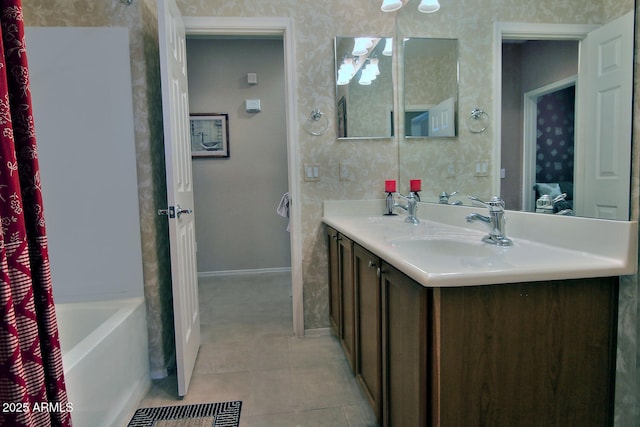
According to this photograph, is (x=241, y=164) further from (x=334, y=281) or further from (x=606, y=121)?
(x=606, y=121)

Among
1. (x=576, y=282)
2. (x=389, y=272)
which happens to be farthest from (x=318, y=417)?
(x=576, y=282)

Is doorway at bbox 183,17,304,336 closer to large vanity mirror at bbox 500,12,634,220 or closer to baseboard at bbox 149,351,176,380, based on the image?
baseboard at bbox 149,351,176,380

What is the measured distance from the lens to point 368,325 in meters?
1.50

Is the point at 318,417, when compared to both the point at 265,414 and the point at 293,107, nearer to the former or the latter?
the point at 265,414

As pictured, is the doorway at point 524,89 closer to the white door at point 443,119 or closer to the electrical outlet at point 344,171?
the white door at point 443,119

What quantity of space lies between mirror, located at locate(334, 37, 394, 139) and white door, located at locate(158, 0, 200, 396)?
38.6 inches

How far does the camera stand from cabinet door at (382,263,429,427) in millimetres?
912

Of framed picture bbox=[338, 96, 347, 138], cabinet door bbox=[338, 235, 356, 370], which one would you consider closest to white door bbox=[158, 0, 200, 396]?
cabinet door bbox=[338, 235, 356, 370]

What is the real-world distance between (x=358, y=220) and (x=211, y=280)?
2.44 meters

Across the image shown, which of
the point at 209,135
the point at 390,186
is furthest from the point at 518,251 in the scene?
the point at 209,135

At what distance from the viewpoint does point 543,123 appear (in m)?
1.24

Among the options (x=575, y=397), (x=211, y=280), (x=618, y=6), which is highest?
(x=618, y=6)

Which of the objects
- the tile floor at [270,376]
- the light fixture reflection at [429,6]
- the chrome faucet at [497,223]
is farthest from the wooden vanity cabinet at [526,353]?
the light fixture reflection at [429,6]

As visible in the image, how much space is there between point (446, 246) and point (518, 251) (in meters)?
0.36
